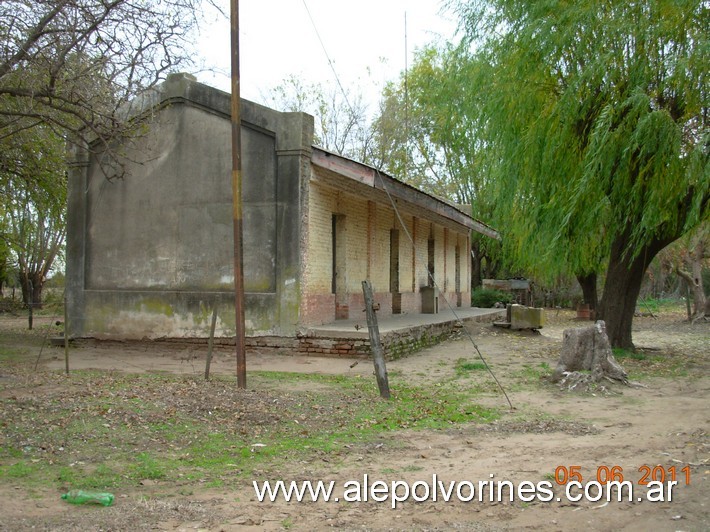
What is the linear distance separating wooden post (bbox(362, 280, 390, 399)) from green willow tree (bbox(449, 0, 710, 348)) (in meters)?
5.05

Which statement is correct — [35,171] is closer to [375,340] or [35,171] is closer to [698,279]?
[375,340]

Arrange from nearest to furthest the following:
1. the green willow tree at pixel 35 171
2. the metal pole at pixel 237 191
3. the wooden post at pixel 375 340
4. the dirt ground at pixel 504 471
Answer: the dirt ground at pixel 504 471, the wooden post at pixel 375 340, the metal pole at pixel 237 191, the green willow tree at pixel 35 171

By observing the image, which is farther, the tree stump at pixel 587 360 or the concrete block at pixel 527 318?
the concrete block at pixel 527 318

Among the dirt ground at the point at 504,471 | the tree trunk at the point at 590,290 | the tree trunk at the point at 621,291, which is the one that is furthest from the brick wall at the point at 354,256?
the tree trunk at the point at 590,290

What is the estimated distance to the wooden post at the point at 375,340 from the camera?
9.17m

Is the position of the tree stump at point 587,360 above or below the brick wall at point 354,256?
below

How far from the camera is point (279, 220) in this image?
13883 millimetres

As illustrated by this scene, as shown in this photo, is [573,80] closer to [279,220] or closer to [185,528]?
[279,220]

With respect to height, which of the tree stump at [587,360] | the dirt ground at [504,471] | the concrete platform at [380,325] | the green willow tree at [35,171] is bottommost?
the dirt ground at [504,471]

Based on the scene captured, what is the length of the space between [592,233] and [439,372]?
14.1ft

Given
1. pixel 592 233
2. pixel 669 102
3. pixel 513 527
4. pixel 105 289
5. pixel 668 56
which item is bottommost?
pixel 513 527

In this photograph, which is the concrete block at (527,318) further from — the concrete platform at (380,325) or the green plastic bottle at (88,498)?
the green plastic bottle at (88,498)

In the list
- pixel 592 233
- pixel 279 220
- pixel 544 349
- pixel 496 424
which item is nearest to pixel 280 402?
pixel 496 424

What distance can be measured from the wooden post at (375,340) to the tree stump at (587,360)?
325cm
